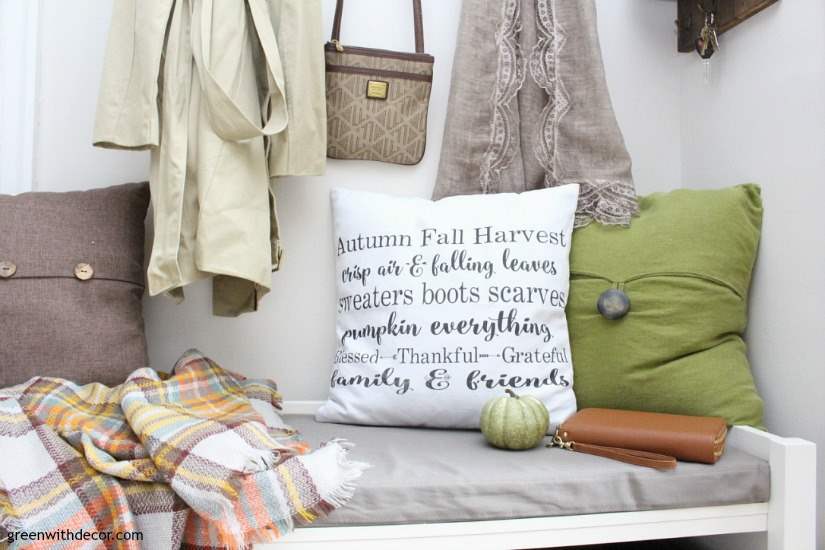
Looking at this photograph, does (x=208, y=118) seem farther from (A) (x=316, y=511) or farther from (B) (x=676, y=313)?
(B) (x=676, y=313)

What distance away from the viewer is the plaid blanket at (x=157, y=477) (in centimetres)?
98

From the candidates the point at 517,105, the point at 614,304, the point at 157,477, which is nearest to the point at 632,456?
the point at 614,304

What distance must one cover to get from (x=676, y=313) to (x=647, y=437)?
0.29 metres

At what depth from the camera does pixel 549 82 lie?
1.62 meters

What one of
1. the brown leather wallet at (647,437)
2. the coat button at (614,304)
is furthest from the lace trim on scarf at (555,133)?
the brown leather wallet at (647,437)

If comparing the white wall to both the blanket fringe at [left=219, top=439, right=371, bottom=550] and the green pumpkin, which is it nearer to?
the green pumpkin

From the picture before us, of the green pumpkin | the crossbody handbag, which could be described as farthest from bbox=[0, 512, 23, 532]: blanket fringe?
the crossbody handbag

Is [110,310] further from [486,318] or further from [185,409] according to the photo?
[486,318]

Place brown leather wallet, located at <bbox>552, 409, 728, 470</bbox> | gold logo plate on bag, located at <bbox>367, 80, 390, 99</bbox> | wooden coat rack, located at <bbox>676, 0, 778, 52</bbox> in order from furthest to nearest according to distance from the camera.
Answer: gold logo plate on bag, located at <bbox>367, 80, 390, 99</bbox> → wooden coat rack, located at <bbox>676, 0, 778, 52</bbox> → brown leather wallet, located at <bbox>552, 409, 728, 470</bbox>

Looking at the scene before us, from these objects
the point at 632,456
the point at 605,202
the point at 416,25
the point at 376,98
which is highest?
the point at 416,25

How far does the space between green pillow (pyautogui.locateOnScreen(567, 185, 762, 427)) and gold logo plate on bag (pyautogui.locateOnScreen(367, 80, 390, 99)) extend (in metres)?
0.56

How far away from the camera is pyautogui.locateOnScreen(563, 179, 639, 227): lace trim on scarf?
1533 mm

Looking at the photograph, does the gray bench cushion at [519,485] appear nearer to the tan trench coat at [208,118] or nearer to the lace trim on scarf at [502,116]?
the tan trench coat at [208,118]

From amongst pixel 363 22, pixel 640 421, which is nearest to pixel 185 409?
pixel 640 421
